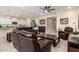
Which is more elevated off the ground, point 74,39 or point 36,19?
point 36,19

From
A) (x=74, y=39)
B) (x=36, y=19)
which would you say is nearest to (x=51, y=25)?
(x=36, y=19)

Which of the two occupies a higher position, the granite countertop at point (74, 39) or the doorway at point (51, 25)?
the doorway at point (51, 25)

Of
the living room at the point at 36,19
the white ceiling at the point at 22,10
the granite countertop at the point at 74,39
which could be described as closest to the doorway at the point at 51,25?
the living room at the point at 36,19

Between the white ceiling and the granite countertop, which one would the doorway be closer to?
the white ceiling

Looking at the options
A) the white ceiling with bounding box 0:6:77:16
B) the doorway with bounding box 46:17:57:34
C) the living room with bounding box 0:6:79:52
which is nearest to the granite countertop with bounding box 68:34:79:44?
the living room with bounding box 0:6:79:52

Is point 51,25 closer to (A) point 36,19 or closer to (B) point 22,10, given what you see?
(A) point 36,19

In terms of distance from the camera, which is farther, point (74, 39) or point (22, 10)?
point (74, 39)

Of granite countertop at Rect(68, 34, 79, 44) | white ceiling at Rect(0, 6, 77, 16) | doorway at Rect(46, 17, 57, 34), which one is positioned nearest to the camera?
white ceiling at Rect(0, 6, 77, 16)

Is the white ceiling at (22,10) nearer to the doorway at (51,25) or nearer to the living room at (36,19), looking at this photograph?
the living room at (36,19)
